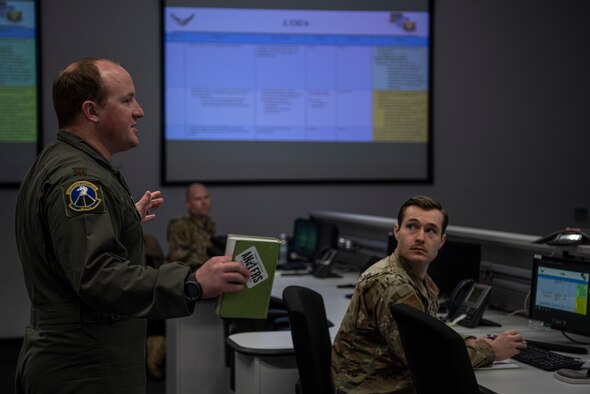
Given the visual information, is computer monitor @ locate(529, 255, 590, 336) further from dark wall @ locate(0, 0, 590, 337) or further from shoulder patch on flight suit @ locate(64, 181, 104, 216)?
dark wall @ locate(0, 0, 590, 337)

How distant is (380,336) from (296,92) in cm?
406

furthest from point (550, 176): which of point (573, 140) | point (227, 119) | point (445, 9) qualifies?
point (227, 119)

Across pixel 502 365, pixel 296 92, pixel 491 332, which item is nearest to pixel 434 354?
pixel 502 365

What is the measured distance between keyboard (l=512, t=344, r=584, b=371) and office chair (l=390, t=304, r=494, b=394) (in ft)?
2.03

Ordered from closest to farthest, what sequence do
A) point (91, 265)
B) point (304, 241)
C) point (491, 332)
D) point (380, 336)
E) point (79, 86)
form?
point (91, 265), point (79, 86), point (380, 336), point (491, 332), point (304, 241)

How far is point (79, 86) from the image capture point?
1.61 m

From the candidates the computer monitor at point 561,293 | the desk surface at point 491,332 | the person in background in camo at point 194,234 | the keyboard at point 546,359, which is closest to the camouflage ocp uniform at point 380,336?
the desk surface at point 491,332

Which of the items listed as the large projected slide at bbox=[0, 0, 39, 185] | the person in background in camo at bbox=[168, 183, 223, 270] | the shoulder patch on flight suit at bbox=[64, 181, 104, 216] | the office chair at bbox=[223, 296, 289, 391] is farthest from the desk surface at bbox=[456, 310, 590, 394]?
the large projected slide at bbox=[0, 0, 39, 185]

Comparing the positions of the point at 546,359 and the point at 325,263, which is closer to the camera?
the point at 546,359

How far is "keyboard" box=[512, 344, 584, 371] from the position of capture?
92.6 inches

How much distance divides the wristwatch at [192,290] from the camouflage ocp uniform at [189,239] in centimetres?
361

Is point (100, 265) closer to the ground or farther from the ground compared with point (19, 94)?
closer to the ground

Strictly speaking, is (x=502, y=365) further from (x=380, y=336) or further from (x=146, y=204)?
(x=146, y=204)

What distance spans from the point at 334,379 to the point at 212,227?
9.75ft
